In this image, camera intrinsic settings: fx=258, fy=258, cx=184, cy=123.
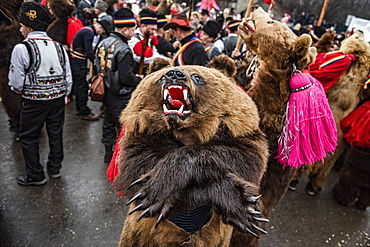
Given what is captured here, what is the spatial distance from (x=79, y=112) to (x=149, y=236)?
482 cm

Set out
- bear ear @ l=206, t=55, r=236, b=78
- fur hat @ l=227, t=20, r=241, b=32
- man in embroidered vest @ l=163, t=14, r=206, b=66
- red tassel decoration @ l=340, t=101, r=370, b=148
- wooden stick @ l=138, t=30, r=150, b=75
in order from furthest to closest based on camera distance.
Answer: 1. fur hat @ l=227, t=20, r=241, b=32
2. wooden stick @ l=138, t=30, r=150, b=75
3. man in embroidered vest @ l=163, t=14, r=206, b=66
4. red tassel decoration @ l=340, t=101, r=370, b=148
5. bear ear @ l=206, t=55, r=236, b=78

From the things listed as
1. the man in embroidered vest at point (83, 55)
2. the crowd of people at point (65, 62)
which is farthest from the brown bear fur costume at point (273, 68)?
the man in embroidered vest at point (83, 55)

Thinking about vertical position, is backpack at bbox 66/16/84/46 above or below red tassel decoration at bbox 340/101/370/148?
above

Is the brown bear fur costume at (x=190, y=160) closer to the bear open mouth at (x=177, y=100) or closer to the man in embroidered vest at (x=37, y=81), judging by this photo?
the bear open mouth at (x=177, y=100)

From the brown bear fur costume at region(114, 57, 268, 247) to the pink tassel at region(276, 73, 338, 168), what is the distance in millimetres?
624

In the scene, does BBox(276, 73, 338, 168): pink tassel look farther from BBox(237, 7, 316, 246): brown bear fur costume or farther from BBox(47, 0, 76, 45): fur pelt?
BBox(47, 0, 76, 45): fur pelt

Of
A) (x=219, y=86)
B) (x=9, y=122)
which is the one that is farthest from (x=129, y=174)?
(x=9, y=122)

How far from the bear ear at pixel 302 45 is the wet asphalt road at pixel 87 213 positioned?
7.71ft

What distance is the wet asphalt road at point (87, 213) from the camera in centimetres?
293

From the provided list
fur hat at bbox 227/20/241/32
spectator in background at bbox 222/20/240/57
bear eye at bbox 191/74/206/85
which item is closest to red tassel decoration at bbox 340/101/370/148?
bear eye at bbox 191/74/206/85

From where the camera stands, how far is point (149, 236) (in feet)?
5.48

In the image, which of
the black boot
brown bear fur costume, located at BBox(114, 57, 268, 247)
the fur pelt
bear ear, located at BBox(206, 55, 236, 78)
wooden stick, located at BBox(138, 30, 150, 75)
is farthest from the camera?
the fur pelt

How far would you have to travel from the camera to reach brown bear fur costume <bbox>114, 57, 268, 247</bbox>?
Result: 1239 mm

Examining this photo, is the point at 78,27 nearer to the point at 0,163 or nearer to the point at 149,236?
the point at 0,163
